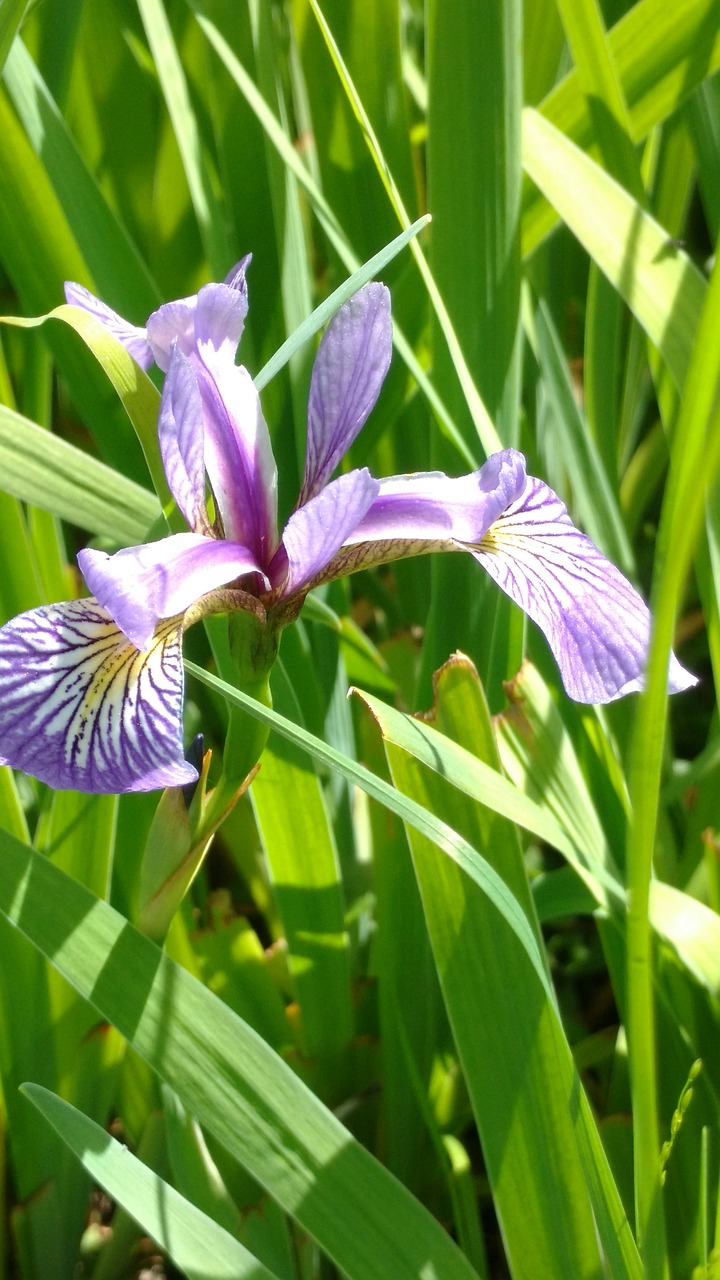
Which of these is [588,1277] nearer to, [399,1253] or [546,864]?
[399,1253]

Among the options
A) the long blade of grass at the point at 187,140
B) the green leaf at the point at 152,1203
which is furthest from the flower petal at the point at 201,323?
the green leaf at the point at 152,1203

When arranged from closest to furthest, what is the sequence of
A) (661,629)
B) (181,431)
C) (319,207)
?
(661,629) → (181,431) → (319,207)

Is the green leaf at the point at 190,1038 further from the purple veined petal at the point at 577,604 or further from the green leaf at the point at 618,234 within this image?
the green leaf at the point at 618,234

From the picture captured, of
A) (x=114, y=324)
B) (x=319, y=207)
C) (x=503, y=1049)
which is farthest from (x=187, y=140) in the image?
(x=503, y=1049)

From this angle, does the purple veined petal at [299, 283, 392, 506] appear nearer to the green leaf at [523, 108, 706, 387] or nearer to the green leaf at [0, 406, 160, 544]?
the green leaf at [0, 406, 160, 544]

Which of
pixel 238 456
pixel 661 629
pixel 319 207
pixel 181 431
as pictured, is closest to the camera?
pixel 661 629

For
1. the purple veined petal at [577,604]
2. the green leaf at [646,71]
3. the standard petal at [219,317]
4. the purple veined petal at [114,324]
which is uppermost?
the green leaf at [646,71]

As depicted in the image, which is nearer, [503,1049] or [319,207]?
[503,1049]

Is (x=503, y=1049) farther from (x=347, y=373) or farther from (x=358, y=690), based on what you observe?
(x=347, y=373)
